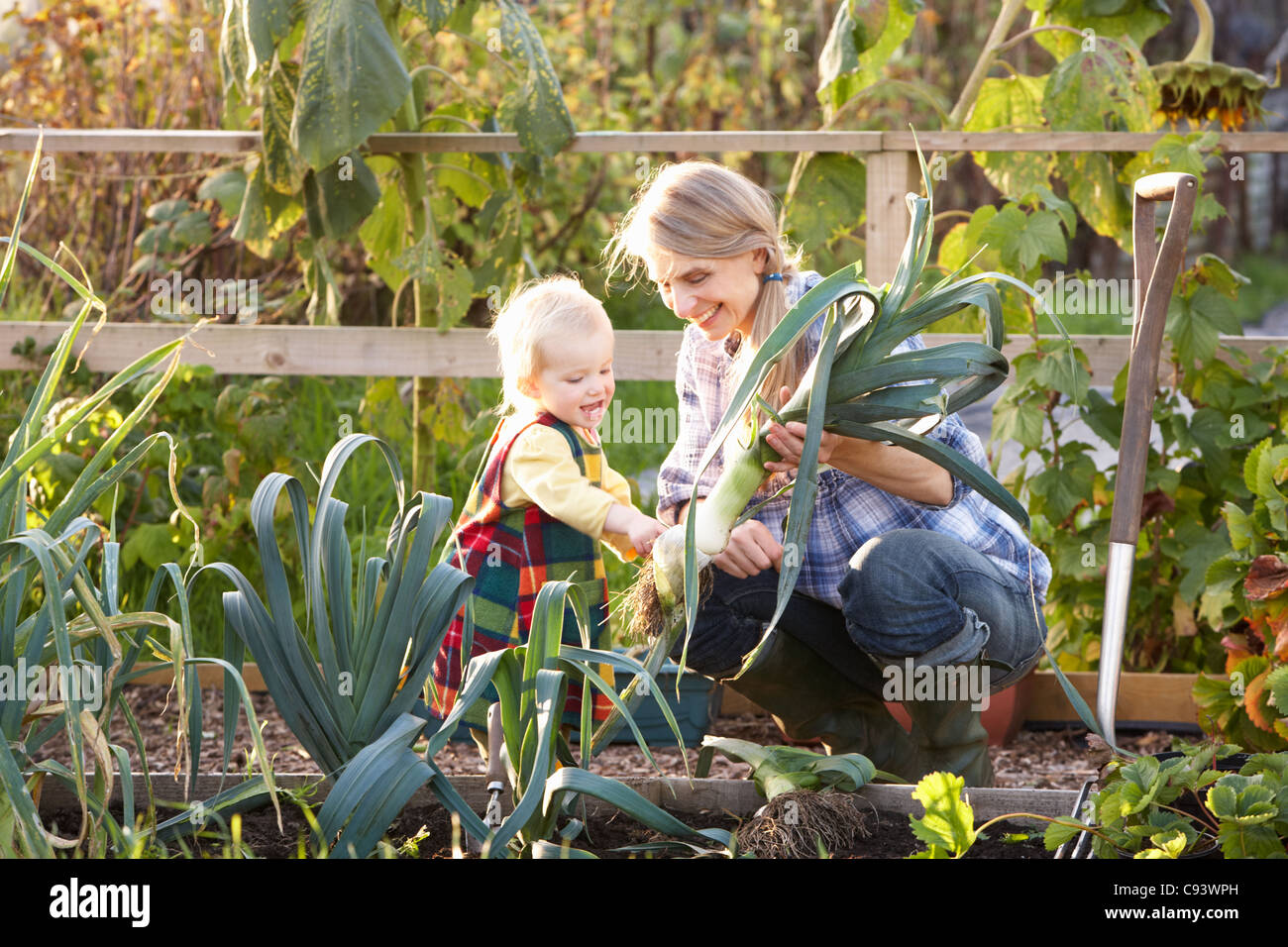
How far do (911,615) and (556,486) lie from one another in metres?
0.58

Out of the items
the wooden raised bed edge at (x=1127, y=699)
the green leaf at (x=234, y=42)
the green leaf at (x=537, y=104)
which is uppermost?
the green leaf at (x=234, y=42)

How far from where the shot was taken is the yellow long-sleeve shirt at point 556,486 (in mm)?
2094

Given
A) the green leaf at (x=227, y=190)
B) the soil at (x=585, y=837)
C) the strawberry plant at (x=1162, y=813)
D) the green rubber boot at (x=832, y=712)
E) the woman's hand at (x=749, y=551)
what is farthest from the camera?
the green leaf at (x=227, y=190)

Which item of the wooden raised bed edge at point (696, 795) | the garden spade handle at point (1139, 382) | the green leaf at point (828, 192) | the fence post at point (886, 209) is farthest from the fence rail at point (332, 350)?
the wooden raised bed edge at point (696, 795)

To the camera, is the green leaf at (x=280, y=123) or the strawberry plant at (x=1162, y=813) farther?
the green leaf at (x=280, y=123)

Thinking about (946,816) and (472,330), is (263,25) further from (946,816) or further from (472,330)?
(946,816)

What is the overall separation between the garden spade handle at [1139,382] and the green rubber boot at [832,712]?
50 centimetres

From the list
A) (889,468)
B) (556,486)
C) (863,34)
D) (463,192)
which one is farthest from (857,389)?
(463,192)

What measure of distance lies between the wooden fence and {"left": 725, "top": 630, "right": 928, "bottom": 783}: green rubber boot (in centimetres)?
85

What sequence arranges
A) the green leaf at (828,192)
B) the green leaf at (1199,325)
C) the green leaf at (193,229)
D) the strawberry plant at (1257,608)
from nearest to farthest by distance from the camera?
the strawberry plant at (1257,608) < the green leaf at (1199,325) < the green leaf at (828,192) < the green leaf at (193,229)

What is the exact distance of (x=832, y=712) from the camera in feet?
7.44

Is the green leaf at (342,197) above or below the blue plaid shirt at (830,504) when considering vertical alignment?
above

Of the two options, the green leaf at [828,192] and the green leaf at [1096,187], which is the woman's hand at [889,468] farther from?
the green leaf at [1096,187]
